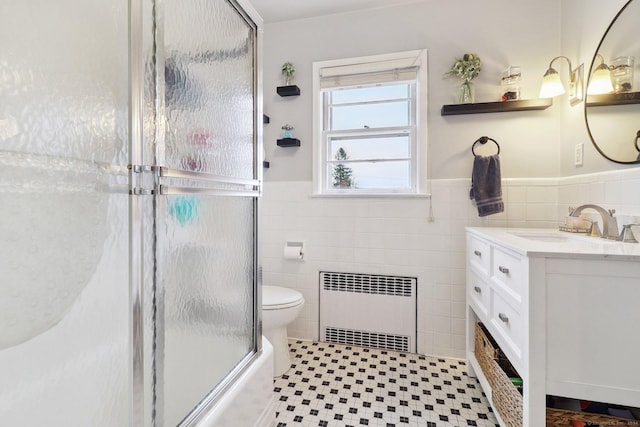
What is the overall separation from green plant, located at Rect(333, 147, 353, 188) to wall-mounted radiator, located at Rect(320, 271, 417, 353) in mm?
681

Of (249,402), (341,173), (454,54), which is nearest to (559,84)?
(454,54)

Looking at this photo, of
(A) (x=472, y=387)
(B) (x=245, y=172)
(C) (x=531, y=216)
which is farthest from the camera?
(C) (x=531, y=216)

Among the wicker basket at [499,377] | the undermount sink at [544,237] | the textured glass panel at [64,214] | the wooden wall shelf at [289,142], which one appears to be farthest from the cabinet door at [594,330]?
the wooden wall shelf at [289,142]

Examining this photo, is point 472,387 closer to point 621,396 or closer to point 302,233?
point 621,396

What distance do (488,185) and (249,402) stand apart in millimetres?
1821

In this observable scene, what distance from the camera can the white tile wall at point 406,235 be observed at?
2.13m

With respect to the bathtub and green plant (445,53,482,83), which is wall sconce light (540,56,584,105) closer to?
green plant (445,53,482,83)

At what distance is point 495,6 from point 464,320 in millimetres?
2097

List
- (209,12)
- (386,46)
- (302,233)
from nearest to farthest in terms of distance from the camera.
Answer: (209,12) < (386,46) < (302,233)

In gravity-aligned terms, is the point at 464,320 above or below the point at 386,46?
below

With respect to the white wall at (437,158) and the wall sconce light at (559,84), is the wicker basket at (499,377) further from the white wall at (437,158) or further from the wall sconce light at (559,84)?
the wall sconce light at (559,84)

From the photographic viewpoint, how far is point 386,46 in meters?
2.36

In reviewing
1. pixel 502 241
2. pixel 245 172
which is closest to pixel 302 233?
pixel 245 172

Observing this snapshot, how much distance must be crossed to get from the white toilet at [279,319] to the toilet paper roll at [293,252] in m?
0.35
